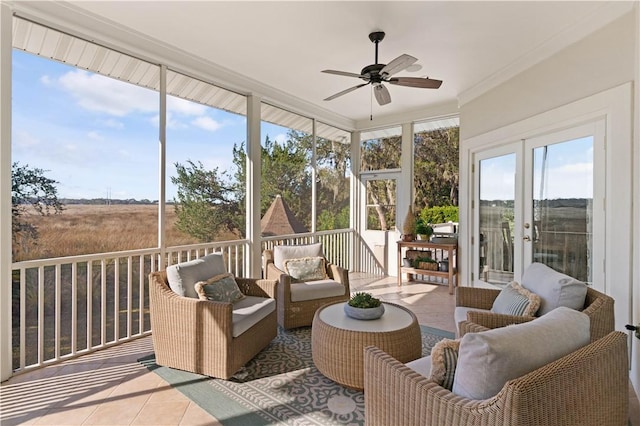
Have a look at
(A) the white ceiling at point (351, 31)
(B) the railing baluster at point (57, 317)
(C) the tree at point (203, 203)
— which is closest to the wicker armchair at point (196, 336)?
(B) the railing baluster at point (57, 317)

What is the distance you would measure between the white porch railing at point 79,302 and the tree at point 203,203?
0.30 meters

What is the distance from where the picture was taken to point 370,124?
643 cm

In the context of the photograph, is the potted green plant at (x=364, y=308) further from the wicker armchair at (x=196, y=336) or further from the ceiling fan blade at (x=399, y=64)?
the ceiling fan blade at (x=399, y=64)

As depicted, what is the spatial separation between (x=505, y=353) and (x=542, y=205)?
3.19 meters

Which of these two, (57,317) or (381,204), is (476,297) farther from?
(381,204)

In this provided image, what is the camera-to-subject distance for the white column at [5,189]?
96.0 inches

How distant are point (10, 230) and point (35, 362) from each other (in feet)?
3.68

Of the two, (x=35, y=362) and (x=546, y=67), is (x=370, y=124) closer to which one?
(x=546, y=67)

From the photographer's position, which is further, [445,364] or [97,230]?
[97,230]

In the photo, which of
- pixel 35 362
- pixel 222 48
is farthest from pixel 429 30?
pixel 35 362

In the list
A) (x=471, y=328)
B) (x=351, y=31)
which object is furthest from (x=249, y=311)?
(x=351, y=31)

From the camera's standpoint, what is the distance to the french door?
3023mm

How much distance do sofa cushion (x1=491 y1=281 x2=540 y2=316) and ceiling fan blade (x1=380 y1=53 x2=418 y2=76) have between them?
192cm

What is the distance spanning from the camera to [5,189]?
8.06 ft
